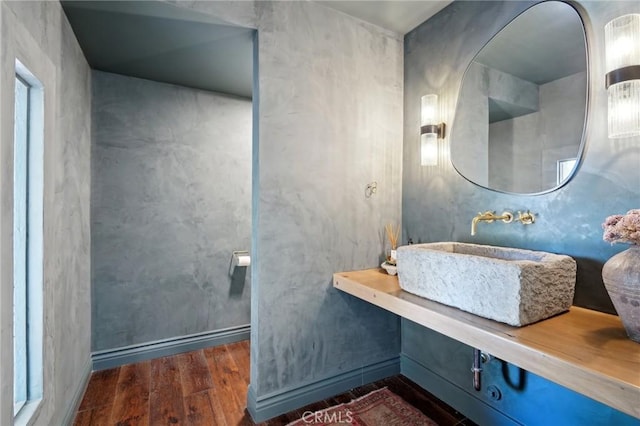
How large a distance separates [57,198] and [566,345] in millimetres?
2118

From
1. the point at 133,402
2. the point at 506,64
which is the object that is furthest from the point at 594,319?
the point at 133,402

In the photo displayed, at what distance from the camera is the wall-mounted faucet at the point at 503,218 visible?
58.4 inches

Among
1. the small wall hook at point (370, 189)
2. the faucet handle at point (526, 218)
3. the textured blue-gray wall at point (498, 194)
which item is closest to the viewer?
the textured blue-gray wall at point (498, 194)

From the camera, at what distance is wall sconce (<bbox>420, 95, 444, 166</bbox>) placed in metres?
1.89

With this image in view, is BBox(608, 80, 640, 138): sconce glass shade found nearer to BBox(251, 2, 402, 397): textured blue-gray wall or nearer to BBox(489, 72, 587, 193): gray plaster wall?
BBox(489, 72, 587, 193): gray plaster wall

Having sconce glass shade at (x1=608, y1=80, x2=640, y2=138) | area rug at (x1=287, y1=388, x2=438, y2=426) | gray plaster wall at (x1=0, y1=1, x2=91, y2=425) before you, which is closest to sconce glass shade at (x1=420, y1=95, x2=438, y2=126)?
sconce glass shade at (x1=608, y1=80, x2=640, y2=138)

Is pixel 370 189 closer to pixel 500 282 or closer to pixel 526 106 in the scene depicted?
pixel 526 106

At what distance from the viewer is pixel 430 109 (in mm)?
1901

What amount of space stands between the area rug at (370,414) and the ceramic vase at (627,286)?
1.13m

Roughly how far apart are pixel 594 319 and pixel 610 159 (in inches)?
24.7

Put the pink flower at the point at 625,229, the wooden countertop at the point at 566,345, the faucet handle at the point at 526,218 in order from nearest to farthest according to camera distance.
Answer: the wooden countertop at the point at 566,345, the pink flower at the point at 625,229, the faucet handle at the point at 526,218

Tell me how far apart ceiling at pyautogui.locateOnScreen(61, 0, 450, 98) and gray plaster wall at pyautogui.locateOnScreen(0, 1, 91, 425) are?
14cm

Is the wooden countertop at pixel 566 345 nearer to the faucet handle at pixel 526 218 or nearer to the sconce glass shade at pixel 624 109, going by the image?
the faucet handle at pixel 526 218

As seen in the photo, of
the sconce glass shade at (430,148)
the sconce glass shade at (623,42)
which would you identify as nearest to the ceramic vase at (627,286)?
the sconce glass shade at (623,42)
